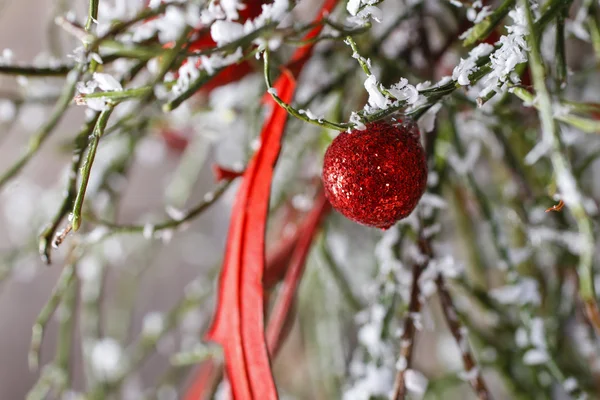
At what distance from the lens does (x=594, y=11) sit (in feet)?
0.70

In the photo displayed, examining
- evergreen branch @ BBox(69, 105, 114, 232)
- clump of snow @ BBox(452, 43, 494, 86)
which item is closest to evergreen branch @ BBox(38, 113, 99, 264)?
evergreen branch @ BBox(69, 105, 114, 232)

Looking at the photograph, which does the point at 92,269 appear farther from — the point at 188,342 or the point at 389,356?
the point at 389,356

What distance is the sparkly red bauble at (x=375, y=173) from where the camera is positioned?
0.53 ft

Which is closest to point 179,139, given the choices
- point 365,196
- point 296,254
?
point 296,254

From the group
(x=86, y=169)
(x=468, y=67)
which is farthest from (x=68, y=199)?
(x=468, y=67)

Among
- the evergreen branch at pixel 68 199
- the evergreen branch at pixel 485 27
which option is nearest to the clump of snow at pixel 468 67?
the evergreen branch at pixel 485 27

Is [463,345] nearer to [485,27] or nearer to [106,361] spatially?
[485,27]

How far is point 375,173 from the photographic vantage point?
0.53 ft

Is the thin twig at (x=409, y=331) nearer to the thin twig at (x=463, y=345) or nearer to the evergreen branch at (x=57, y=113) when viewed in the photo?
the thin twig at (x=463, y=345)

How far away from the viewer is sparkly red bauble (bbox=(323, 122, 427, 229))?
162 millimetres

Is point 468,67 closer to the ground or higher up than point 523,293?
higher up

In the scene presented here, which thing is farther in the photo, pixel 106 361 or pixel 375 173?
pixel 106 361

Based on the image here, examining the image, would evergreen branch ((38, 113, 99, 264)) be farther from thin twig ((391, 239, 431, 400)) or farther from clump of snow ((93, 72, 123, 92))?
thin twig ((391, 239, 431, 400))

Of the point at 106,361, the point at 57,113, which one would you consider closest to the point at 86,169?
the point at 57,113
